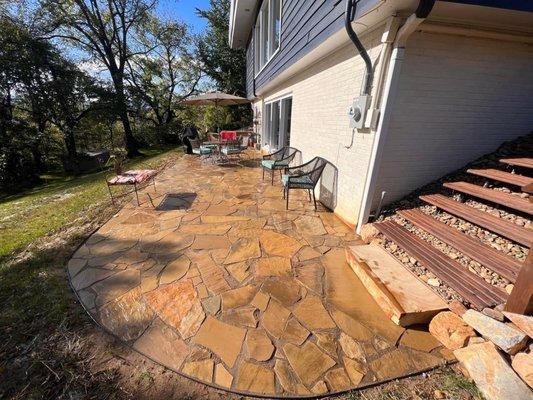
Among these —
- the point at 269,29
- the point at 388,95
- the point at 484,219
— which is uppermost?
the point at 269,29

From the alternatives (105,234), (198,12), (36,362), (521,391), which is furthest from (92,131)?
(521,391)

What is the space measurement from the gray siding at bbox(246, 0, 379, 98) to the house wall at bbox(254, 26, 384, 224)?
42 centimetres

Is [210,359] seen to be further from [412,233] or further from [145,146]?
[145,146]

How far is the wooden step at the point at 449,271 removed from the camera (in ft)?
6.86

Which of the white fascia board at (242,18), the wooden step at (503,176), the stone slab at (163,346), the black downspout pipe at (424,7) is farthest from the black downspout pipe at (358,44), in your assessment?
the white fascia board at (242,18)

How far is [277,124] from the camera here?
→ 31.3 ft

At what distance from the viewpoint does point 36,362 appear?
1.89 metres

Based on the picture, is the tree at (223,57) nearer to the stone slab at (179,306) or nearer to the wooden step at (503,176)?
the wooden step at (503,176)

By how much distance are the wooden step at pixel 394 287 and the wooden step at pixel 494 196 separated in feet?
4.28

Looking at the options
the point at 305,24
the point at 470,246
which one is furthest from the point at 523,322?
the point at 305,24

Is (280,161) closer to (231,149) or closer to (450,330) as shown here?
(231,149)

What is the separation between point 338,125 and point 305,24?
6.32 feet

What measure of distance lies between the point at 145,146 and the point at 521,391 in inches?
758

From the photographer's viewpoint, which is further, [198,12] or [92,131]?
[198,12]
